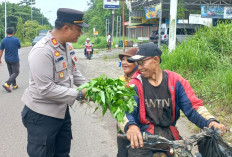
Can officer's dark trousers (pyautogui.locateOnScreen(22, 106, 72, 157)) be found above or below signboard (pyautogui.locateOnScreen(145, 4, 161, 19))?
below

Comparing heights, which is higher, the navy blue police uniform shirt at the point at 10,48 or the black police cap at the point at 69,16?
the black police cap at the point at 69,16

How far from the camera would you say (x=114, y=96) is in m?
2.54

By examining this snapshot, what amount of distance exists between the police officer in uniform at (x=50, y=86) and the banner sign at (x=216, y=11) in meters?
19.5

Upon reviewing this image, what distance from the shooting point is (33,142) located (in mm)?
2893

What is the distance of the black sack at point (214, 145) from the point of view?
6.98 feet

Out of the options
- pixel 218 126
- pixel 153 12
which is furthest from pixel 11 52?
pixel 153 12

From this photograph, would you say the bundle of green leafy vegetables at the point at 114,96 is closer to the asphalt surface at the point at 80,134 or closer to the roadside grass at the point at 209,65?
the asphalt surface at the point at 80,134

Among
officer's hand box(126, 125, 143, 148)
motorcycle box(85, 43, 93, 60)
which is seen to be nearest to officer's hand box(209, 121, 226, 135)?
officer's hand box(126, 125, 143, 148)

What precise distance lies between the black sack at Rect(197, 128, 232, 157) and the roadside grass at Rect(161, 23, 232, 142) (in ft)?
12.0

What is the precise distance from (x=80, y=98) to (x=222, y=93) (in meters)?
4.42

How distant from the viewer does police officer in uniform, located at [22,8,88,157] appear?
2740 millimetres

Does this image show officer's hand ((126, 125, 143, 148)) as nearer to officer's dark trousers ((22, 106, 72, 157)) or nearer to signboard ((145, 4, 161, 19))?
officer's dark trousers ((22, 106, 72, 157))

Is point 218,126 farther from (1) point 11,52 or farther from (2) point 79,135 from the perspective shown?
(1) point 11,52

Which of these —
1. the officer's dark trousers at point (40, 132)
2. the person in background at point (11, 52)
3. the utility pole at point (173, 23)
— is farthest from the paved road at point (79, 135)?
the utility pole at point (173, 23)
